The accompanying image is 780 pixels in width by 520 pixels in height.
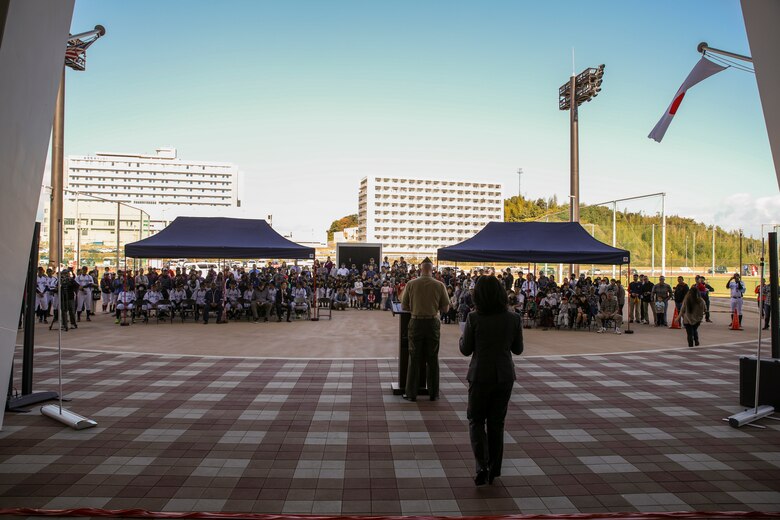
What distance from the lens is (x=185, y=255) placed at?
16000 mm

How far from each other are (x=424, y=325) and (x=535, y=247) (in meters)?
10.3

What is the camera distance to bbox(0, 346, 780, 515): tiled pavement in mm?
3928

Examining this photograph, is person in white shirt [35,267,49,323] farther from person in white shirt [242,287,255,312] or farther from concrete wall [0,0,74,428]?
concrete wall [0,0,74,428]

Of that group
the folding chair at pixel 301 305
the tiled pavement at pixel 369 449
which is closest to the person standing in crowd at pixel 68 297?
the tiled pavement at pixel 369 449

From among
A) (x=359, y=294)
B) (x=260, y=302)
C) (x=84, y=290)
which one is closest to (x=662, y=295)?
(x=359, y=294)

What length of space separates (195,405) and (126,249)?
35.1ft

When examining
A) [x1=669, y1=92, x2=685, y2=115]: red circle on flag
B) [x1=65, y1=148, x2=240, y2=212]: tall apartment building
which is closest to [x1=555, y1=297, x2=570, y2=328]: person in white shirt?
[x1=669, y1=92, x2=685, y2=115]: red circle on flag

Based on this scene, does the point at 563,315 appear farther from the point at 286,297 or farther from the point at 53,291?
the point at 53,291

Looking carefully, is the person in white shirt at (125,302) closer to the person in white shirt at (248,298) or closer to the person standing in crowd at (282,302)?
the person in white shirt at (248,298)

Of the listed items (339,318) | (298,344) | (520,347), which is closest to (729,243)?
(339,318)

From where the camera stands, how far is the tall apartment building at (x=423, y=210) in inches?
3979

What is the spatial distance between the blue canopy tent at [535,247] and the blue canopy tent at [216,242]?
5.24 m

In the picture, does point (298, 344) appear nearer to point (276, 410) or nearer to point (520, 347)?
point (276, 410)

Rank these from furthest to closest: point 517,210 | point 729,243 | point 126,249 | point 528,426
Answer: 1. point 517,210
2. point 729,243
3. point 126,249
4. point 528,426
